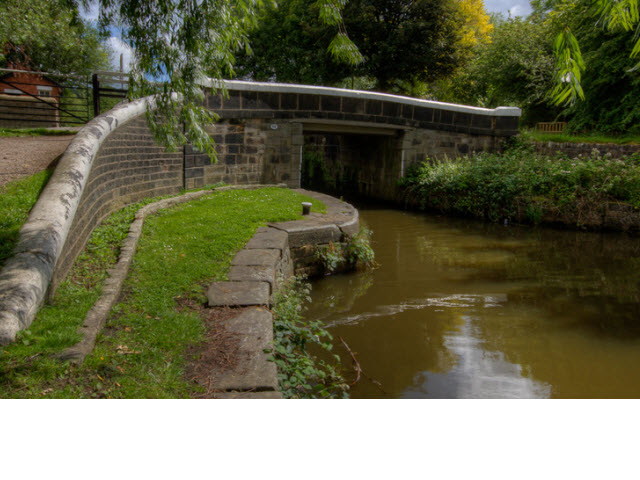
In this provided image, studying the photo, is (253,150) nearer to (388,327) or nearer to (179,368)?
(388,327)

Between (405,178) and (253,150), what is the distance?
480cm

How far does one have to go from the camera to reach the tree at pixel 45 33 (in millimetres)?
5862

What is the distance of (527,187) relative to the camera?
11.6m

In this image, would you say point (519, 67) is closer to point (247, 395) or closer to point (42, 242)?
point (42, 242)

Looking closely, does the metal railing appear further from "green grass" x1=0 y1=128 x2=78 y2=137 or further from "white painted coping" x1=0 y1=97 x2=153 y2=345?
"white painted coping" x1=0 y1=97 x2=153 y2=345

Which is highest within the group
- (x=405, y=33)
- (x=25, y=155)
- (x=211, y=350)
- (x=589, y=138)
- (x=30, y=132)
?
(x=405, y=33)

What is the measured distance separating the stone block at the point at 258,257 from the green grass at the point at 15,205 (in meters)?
1.98

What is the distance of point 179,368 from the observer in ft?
9.62

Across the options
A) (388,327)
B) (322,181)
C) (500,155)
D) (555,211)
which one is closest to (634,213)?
(555,211)

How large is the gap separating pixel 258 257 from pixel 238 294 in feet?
3.57

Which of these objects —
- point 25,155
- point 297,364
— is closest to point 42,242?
point 297,364

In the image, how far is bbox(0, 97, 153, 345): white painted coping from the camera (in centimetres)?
300

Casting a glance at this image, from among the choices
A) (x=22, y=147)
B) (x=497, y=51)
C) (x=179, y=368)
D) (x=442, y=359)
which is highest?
(x=497, y=51)

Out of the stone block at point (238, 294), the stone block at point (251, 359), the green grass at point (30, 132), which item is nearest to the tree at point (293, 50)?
the green grass at point (30, 132)
